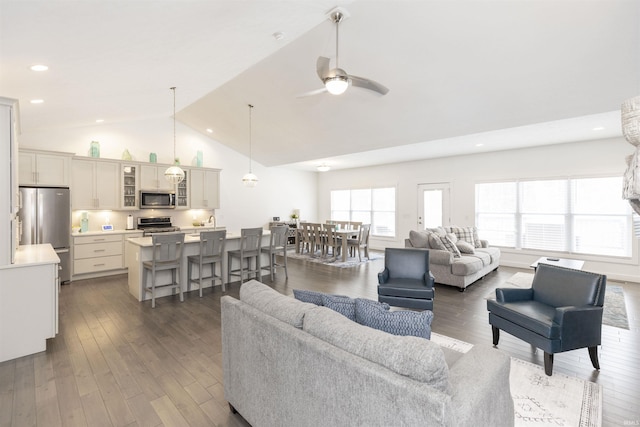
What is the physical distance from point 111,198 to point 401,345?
7129mm

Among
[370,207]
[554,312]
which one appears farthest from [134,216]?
[554,312]

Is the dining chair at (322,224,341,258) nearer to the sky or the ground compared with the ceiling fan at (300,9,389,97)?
nearer to the ground

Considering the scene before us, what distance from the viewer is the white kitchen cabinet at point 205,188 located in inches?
305

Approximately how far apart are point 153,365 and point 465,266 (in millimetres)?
4473

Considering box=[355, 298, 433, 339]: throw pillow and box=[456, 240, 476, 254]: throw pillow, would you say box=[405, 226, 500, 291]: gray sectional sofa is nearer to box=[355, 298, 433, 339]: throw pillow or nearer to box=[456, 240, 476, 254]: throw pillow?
box=[456, 240, 476, 254]: throw pillow

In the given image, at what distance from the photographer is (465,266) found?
15.9ft

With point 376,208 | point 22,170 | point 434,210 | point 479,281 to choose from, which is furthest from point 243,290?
point 376,208

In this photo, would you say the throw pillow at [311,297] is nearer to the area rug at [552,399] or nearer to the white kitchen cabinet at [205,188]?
the area rug at [552,399]

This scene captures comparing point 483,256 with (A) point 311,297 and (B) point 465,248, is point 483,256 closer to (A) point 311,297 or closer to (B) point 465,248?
(B) point 465,248

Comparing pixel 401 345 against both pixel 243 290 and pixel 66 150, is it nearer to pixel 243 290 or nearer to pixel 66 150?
pixel 243 290

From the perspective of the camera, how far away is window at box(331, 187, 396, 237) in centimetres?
944

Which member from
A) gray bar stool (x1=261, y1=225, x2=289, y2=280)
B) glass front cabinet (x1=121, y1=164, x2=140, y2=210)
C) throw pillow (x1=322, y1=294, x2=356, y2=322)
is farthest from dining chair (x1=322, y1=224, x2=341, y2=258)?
throw pillow (x1=322, y1=294, x2=356, y2=322)

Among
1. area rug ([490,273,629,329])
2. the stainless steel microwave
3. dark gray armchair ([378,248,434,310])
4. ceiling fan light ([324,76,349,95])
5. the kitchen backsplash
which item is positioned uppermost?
ceiling fan light ([324,76,349,95])

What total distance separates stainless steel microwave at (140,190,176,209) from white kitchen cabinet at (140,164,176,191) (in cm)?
14
